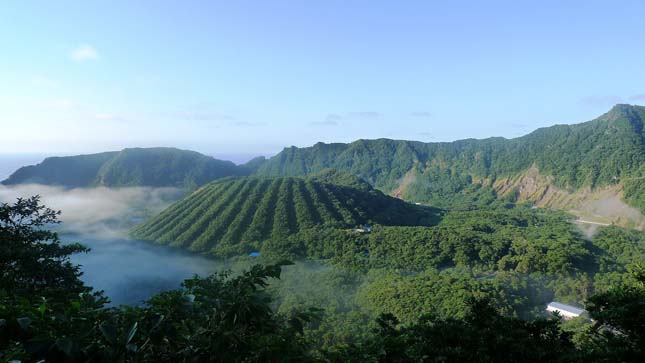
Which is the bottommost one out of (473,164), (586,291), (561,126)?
(586,291)

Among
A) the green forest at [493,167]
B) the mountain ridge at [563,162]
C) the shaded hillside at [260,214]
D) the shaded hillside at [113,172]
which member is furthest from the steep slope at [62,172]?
the mountain ridge at [563,162]

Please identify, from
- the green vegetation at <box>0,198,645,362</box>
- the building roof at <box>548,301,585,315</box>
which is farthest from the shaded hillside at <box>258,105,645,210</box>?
the green vegetation at <box>0,198,645,362</box>

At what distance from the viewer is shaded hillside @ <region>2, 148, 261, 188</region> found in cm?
16425

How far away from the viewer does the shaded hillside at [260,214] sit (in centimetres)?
8275

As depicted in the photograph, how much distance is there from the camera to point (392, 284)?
49.2 m

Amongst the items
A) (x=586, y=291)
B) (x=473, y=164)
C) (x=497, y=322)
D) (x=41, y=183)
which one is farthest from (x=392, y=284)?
(x=41, y=183)

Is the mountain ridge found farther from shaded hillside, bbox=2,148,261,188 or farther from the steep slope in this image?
the steep slope

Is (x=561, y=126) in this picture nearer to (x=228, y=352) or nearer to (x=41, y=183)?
(x=228, y=352)

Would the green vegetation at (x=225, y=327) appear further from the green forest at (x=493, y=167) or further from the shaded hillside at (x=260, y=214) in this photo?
the green forest at (x=493, y=167)

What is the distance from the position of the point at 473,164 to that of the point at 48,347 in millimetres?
207431

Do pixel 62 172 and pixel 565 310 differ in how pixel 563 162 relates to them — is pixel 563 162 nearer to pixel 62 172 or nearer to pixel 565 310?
pixel 565 310

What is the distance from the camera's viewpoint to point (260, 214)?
9138cm

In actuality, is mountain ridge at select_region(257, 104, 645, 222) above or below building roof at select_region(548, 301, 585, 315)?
above

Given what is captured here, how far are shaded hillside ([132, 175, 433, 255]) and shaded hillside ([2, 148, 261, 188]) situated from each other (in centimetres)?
7872
